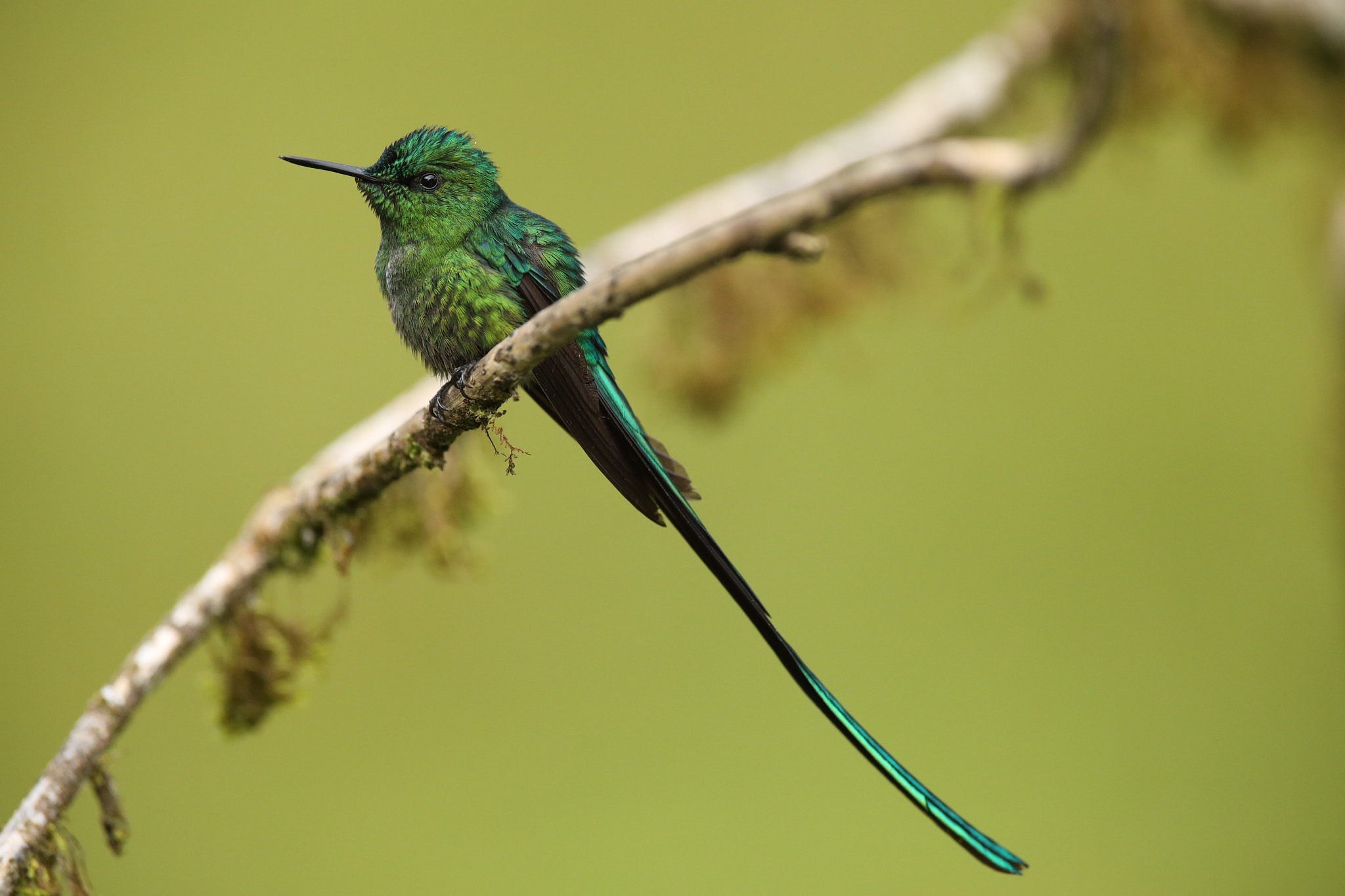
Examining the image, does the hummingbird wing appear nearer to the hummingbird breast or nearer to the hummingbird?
the hummingbird

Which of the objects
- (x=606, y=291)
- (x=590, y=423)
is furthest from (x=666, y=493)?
(x=606, y=291)

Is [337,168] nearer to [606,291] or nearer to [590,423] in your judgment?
[590,423]

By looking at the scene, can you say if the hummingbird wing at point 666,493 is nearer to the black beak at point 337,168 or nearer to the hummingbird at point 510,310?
the hummingbird at point 510,310

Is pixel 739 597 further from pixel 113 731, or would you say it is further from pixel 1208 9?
pixel 1208 9

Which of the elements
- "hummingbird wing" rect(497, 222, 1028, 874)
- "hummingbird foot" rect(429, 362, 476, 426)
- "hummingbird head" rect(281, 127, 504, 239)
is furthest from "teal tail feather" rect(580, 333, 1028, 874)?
"hummingbird head" rect(281, 127, 504, 239)

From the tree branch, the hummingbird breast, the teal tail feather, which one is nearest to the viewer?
the tree branch

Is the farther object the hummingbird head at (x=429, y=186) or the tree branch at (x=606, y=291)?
the hummingbird head at (x=429, y=186)

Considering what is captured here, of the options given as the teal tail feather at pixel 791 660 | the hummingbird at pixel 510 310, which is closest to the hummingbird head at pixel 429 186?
the hummingbird at pixel 510 310
